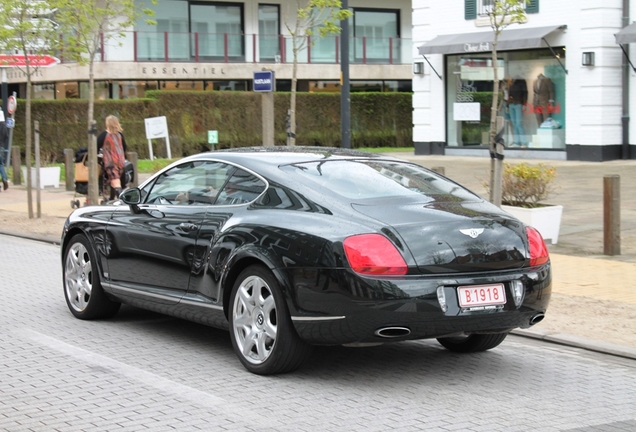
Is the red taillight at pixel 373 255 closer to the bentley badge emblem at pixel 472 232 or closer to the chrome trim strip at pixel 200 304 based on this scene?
the bentley badge emblem at pixel 472 232

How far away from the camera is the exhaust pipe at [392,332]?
6383 mm

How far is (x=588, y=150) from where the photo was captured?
28.6 meters

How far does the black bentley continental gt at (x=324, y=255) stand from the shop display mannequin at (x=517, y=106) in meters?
23.5

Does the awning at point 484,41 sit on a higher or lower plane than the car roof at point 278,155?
higher

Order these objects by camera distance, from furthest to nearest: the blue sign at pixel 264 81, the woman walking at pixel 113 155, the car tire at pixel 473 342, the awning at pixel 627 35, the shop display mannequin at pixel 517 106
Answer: the shop display mannequin at pixel 517 106, the awning at pixel 627 35, the blue sign at pixel 264 81, the woman walking at pixel 113 155, the car tire at pixel 473 342

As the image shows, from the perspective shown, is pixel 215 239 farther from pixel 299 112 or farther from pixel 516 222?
pixel 299 112

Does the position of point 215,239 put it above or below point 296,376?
above

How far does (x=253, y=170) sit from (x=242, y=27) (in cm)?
3712

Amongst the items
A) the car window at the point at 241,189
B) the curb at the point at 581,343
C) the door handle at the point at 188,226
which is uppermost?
the car window at the point at 241,189

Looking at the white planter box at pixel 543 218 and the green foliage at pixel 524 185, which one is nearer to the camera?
the white planter box at pixel 543 218

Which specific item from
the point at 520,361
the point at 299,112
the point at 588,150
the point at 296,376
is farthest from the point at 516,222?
the point at 299,112

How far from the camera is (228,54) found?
Result: 42219 millimetres

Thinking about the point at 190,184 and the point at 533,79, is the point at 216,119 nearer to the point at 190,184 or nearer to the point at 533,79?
the point at 533,79

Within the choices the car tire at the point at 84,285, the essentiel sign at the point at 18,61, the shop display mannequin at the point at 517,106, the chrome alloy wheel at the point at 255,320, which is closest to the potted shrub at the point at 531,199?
the car tire at the point at 84,285
